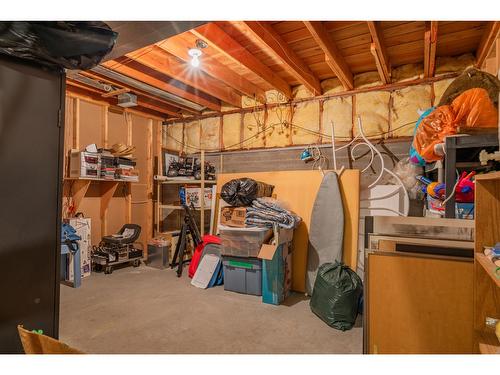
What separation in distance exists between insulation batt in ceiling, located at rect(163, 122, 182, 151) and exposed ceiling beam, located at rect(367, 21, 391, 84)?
3.32 meters

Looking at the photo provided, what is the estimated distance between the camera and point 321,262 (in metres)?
3.23

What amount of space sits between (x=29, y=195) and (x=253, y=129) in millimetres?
3408

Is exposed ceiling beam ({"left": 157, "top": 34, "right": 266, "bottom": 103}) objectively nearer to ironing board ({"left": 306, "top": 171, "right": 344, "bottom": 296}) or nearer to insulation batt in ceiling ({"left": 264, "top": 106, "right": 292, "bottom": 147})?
insulation batt in ceiling ({"left": 264, "top": 106, "right": 292, "bottom": 147})

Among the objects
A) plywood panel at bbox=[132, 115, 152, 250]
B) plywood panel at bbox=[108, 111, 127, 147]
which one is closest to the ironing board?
plywood panel at bbox=[132, 115, 152, 250]

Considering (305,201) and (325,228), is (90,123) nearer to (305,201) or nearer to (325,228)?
(305,201)

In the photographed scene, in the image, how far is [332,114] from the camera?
382cm

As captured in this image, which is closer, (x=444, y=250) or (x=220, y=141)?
(x=444, y=250)

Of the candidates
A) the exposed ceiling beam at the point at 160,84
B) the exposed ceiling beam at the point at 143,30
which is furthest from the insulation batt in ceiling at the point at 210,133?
the exposed ceiling beam at the point at 143,30

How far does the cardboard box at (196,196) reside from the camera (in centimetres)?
432

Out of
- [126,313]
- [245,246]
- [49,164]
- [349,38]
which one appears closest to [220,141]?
[245,246]

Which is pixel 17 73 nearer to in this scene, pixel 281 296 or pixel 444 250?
pixel 444 250

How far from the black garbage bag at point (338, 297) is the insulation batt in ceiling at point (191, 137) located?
320 centimetres
